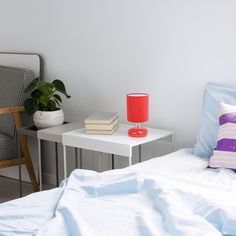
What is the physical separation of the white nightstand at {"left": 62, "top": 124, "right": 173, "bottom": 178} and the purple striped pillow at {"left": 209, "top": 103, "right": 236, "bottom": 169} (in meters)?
0.49

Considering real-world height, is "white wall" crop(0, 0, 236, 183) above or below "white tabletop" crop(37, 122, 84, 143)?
above

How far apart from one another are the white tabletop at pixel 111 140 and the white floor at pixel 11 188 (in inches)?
34.4

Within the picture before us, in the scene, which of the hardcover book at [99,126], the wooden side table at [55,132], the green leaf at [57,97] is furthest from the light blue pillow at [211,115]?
the green leaf at [57,97]

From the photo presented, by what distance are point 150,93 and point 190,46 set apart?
16.5 inches

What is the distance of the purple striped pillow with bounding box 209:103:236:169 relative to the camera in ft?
8.04

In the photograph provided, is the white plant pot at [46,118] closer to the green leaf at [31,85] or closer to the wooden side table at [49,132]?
the wooden side table at [49,132]

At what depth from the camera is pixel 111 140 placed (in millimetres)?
2881

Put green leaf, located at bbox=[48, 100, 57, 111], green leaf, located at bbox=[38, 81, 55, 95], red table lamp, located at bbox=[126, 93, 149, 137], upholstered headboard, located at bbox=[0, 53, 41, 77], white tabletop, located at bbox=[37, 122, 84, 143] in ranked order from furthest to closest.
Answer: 1. upholstered headboard, located at bbox=[0, 53, 41, 77]
2. green leaf, located at bbox=[48, 100, 57, 111]
3. green leaf, located at bbox=[38, 81, 55, 95]
4. white tabletop, located at bbox=[37, 122, 84, 143]
5. red table lamp, located at bbox=[126, 93, 149, 137]

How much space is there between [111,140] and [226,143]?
0.70m

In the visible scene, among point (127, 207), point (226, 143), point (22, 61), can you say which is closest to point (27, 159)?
Answer: point (22, 61)

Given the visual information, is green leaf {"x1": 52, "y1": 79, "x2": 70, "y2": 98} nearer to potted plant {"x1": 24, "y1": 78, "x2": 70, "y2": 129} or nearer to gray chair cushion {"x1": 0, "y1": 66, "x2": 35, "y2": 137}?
potted plant {"x1": 24, "y1": 78, "x2": 70, "y2": 129}

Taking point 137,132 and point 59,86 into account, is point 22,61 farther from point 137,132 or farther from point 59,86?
point 137,132

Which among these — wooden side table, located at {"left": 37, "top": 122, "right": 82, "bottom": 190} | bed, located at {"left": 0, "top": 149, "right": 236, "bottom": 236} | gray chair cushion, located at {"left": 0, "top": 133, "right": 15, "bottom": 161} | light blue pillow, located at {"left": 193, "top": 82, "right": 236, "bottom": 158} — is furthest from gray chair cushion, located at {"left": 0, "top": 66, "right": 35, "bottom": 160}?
bed, located at {"left": 0, "top": 149, "right": 236, "bottom": 236}

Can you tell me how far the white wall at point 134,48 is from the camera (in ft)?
9.73
